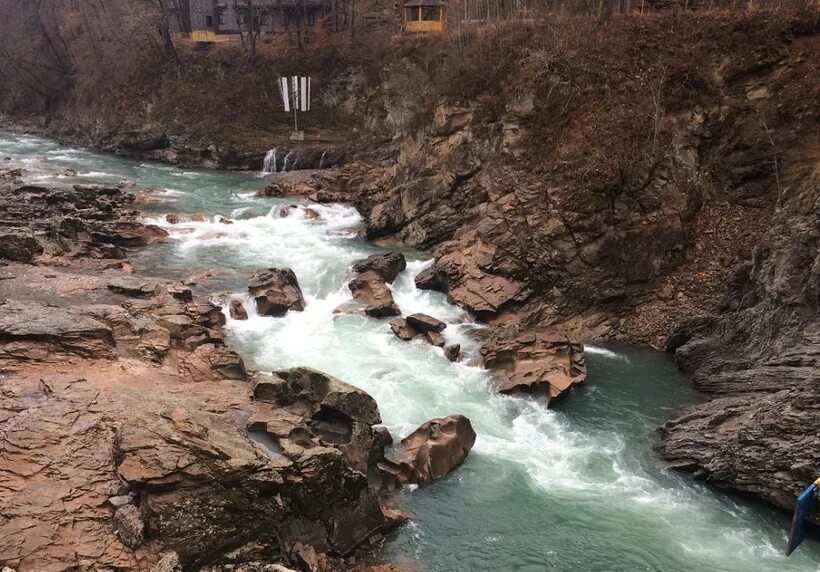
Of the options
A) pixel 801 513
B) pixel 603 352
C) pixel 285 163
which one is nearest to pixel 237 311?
pixel 603 352

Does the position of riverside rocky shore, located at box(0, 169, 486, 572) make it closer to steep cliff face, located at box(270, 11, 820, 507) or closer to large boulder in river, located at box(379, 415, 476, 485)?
large boulder in river, located at box(379, 415, 476, 485)

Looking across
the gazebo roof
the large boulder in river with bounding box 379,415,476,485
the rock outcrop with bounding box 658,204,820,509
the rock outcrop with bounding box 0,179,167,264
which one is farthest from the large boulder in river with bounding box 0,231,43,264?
the gazebo roof

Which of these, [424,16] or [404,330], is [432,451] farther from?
[424,16]

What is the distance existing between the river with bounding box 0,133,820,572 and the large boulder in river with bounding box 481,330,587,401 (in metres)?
0.49

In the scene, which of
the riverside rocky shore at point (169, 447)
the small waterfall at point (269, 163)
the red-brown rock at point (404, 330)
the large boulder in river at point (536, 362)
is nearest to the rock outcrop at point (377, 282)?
the red-brown rock at point (404, 330)

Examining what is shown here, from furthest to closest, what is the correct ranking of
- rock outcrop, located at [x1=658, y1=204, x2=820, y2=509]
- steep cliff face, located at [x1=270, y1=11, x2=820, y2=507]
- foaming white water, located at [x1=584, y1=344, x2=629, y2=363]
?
foaming white water, located at [x1=584, y1=344, x2=629, y2=363] → steep cliff face, located at [x1=270, y1=11, x2=820, y2=507] → rock outcrop, located at [x1=658, y1=204, x2=820, y2=509]

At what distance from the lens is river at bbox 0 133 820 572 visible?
42.4ft

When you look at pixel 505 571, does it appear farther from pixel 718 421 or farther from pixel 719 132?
pixel 719 132

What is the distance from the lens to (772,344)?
57.6 ft

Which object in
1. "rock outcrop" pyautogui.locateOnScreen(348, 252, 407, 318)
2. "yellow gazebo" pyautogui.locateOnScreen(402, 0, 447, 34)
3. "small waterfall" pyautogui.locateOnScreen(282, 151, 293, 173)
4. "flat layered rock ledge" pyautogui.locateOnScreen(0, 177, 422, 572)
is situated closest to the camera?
"flat layered rock ledge" pyautogui.locateOnScreen(0, 177, 422, 572)

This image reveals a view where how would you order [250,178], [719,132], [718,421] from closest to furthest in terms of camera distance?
[718,421], [719,132], [250,178]

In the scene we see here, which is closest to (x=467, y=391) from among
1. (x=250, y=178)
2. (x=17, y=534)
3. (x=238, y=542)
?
(x=238, y=542)

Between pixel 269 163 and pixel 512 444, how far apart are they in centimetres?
3590

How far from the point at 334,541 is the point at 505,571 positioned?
343 centimetres
